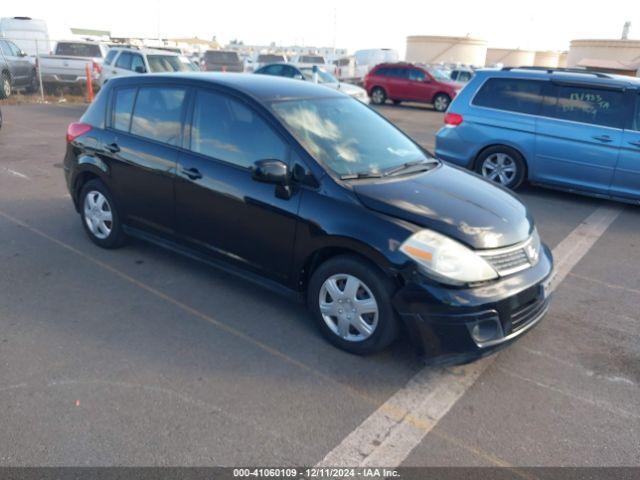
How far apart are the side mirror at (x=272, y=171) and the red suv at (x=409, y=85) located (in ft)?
62.0

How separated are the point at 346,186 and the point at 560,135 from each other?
5351 millimetres

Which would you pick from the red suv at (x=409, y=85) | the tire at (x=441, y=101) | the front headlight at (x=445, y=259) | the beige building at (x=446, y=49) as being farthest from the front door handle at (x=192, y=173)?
the beige building at (x=446, y=49)

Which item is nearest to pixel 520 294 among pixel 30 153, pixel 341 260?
pixel 341 260

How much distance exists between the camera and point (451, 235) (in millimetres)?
3383

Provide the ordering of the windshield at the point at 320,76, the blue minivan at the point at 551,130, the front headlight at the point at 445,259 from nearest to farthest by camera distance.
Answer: the front headlight at the point at 445,259, the blue minivan at the point at 551,130, the windshield at the point at 320,76

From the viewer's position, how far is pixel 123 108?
505 centimetres

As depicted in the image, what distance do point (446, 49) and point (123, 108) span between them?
184 feet

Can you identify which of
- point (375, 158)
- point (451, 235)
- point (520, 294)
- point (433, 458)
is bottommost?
point (433, 458)

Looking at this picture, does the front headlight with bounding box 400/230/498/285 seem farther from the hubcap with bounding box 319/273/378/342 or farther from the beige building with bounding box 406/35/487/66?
the beige building with bounding box 406/35/487/66

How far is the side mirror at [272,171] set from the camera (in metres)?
3.69

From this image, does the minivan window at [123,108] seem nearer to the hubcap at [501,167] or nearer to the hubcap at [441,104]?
the hubcap at [501,167]

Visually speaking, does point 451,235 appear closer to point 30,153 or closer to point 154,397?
point 154,397

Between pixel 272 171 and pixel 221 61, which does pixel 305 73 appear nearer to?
pixel 221 61

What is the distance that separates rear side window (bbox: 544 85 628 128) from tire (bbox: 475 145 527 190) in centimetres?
76
